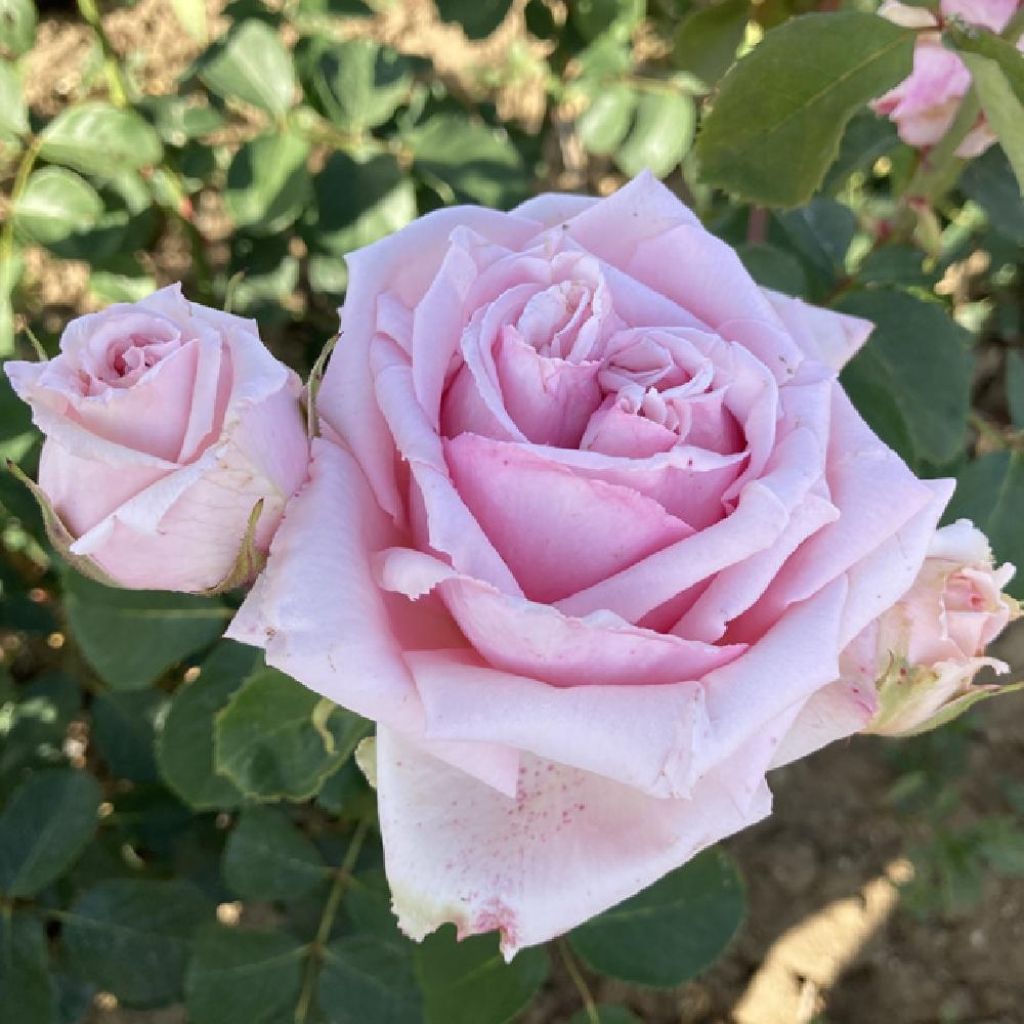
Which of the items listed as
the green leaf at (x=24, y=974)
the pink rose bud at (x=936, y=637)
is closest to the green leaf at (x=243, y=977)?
the green leaf at (x=24, y=974)

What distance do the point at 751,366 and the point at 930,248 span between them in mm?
619

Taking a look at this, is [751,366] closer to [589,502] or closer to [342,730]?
[589,502]

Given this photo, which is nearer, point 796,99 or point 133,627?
point 796,99

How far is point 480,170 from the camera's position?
121 cm

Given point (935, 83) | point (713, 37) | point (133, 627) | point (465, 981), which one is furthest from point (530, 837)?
point (713, 37)

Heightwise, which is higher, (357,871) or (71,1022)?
(357,871)

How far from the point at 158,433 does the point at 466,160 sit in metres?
0.82

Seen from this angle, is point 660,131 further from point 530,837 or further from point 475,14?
point 530,837

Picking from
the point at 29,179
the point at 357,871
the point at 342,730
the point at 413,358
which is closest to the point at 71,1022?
the point at 357,871

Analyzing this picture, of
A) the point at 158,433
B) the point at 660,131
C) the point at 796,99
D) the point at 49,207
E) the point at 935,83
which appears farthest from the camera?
the point at 660,131

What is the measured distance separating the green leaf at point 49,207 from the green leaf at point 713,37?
1.93ft

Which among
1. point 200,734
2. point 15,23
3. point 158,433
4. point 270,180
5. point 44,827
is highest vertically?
point 158,433

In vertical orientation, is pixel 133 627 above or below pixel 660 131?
below

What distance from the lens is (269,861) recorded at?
104cm
